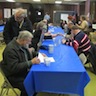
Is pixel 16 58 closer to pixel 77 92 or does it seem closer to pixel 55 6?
pixel 77 92

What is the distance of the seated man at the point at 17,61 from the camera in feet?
8.07

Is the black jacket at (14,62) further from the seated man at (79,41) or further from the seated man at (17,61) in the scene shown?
the seated man at (79,41)

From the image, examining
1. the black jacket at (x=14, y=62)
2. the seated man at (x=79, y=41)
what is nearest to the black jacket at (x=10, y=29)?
the seated man at (x=79, y=41)

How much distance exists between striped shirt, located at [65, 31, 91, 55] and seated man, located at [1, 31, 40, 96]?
1.54 metres

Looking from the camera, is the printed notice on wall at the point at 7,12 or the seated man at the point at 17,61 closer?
the seated man at the point at 17,61

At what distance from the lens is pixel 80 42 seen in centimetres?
410

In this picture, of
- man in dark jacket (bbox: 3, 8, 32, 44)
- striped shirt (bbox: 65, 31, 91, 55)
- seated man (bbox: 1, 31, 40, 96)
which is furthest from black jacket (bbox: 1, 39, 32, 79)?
striped shirt (bbox: 65, 31, 91, 55)

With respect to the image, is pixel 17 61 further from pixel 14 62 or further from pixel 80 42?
pixel 80 42

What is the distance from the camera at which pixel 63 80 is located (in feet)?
7.75

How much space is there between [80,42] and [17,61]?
6.34 ft

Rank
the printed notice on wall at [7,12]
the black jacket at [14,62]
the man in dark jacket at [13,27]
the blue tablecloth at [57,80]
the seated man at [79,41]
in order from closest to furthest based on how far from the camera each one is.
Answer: the blue tablecloth at [57,80] < the black jacket at [14,62] < the man in dark jacket at [13,27] < the seated man at [79,41] < the printed notice on wall at [7,12]

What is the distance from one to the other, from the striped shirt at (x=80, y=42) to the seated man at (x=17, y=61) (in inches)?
60.8

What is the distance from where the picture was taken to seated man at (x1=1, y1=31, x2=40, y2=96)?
2.46 meters

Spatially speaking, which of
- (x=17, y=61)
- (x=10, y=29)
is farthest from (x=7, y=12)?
(x=17, y=61)
